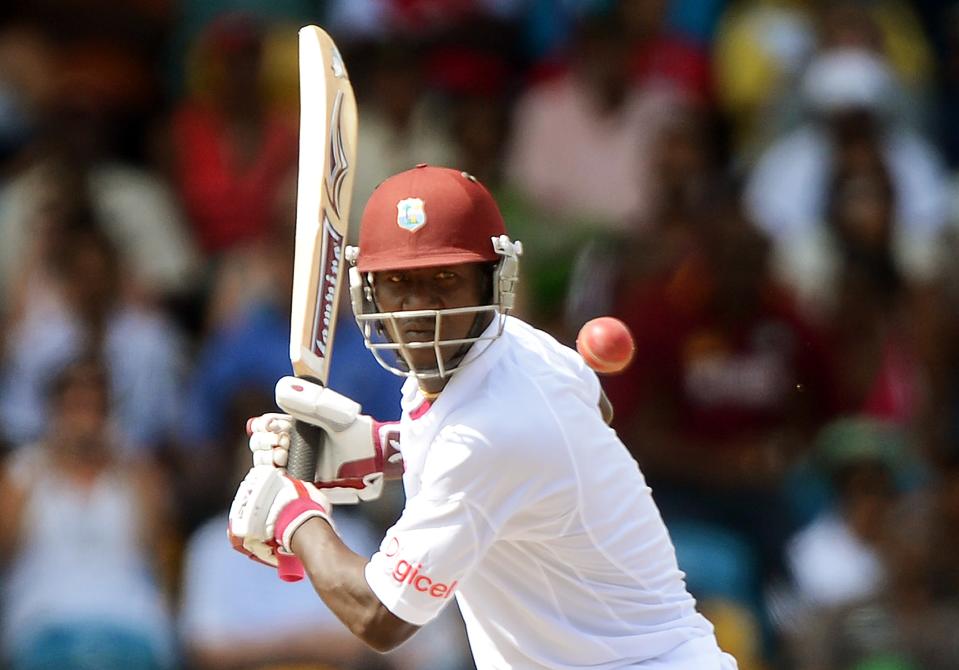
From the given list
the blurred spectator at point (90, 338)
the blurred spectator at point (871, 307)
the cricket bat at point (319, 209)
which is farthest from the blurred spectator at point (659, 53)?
the cricket bat at point (319, 209)

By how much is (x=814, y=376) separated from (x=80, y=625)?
292 cm

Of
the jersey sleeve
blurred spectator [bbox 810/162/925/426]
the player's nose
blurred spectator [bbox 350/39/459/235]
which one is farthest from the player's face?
blurred spectator [bbox 350/39/459/235]

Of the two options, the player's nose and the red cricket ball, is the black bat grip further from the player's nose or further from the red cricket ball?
the red cricket ball

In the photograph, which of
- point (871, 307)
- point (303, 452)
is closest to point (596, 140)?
point (871, 307)

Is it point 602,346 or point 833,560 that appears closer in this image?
point 602,346

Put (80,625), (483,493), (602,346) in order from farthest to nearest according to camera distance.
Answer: (80,625)
(602,346)
(483,493)

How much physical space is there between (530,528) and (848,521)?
3.39 m

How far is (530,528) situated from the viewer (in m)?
3.49

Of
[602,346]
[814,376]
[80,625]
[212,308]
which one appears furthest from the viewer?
[212,308]

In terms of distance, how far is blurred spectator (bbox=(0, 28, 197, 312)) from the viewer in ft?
23.9

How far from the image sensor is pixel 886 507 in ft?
21.8

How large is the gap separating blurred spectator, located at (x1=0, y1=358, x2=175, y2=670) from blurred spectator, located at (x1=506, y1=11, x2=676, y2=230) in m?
2.13

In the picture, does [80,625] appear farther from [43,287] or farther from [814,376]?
[814,376]

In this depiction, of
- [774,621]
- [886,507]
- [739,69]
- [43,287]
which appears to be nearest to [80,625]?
[43,287]
